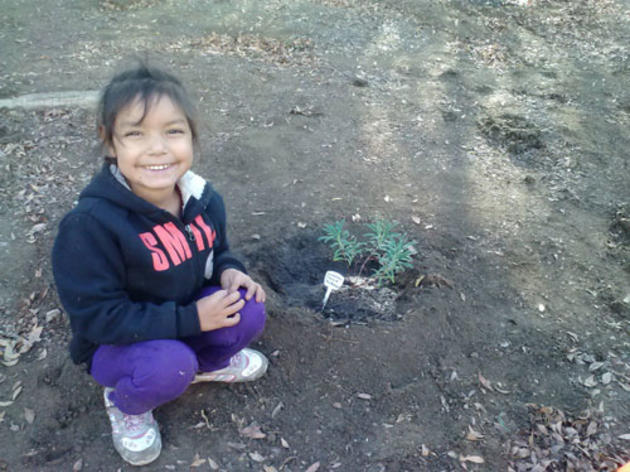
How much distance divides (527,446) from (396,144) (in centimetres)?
308

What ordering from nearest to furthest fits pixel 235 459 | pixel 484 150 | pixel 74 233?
pixel 74 233, pixel 235 459, pixel 484 150

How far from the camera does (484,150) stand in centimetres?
498

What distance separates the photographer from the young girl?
203cm

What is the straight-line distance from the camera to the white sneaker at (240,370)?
2.64 metres

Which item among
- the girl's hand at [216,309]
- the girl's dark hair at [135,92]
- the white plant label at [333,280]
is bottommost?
the white plant label at [333,280]

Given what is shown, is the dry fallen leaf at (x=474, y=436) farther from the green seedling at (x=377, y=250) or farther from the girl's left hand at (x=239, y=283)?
the girl's left hand at (x=239, y=283)

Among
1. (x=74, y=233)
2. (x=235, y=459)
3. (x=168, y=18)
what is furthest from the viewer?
(x=168, y=18)

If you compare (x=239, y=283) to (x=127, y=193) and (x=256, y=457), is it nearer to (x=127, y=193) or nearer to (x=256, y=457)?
(x=127, y=193)

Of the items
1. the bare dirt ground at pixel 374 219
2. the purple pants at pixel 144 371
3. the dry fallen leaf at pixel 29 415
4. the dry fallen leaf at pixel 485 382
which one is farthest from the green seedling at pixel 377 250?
the dry fallen leaf at pixel 29 415

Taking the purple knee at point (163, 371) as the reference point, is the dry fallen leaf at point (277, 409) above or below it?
below

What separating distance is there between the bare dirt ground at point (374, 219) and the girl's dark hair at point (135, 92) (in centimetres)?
134

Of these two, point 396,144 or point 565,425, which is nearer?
point 565,425

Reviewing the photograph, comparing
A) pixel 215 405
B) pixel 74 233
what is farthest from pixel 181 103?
pixel 215 405

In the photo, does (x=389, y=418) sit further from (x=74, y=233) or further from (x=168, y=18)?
(x=168, y=18)
